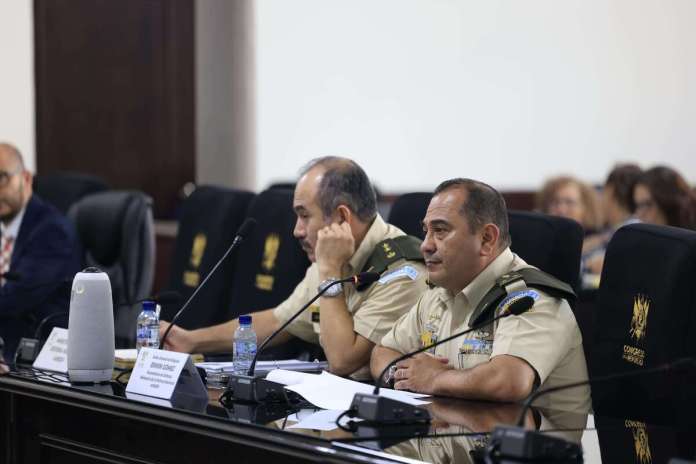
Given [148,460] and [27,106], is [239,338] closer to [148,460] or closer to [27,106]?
[148,460]

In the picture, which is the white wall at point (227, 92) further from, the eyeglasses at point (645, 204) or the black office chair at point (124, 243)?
the eyeglasses at point (645, 204)

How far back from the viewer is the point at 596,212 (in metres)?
6.09

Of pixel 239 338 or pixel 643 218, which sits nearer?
pixel 239 338

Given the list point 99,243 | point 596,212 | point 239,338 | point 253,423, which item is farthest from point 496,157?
point 253,423

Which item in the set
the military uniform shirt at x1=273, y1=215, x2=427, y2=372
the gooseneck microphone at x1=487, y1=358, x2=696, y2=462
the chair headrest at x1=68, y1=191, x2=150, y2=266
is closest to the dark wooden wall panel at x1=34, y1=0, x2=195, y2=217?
the chair headrest at x1=68, y1=191, x2=150, y2=266

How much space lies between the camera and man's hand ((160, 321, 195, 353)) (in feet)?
10.6

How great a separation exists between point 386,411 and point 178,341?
1.29 metres

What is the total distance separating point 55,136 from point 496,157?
10.3 ft

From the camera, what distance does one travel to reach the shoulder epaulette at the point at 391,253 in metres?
2.94

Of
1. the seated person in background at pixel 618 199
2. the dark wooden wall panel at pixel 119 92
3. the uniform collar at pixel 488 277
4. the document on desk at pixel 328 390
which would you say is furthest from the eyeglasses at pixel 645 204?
the dark wooden wall panel at pixel 119 92

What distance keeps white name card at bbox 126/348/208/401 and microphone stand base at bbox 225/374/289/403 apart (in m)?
0.08

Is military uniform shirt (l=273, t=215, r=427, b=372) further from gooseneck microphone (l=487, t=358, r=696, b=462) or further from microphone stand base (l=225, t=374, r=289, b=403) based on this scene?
gooseneck microphone (l=487, t=358, r=696, b=462)

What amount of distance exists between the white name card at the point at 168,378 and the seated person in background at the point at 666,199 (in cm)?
259

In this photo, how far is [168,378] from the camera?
239 centimetres
